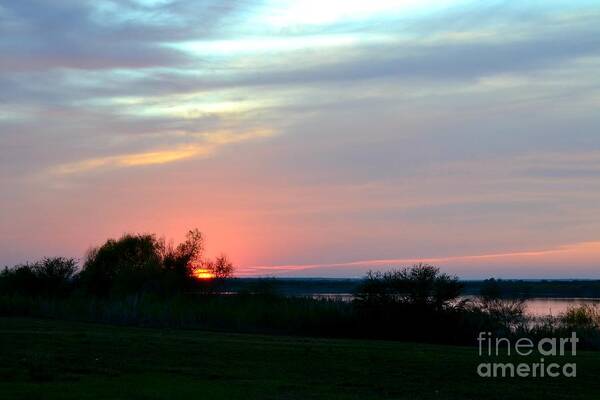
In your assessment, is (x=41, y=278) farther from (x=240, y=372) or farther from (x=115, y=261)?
(x=240, y=372)

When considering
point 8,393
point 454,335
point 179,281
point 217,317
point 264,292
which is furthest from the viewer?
point 179,281

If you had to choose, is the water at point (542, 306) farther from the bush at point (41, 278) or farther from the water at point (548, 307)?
the bush at point (41, 278)

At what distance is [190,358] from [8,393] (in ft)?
→ 27.2

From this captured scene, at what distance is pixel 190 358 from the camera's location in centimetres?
2548

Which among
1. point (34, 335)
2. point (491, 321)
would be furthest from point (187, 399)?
point (491, 321)

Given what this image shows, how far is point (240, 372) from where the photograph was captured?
23.1 meters

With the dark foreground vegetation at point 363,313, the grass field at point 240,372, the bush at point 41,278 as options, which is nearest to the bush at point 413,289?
the dark foreground vegetation at point 363,313

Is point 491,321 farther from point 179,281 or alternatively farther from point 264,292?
point 179,281

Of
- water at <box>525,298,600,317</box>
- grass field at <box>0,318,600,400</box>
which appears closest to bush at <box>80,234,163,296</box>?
water at <box>525,298,600,317</box>

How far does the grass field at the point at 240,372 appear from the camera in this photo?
63.6ft

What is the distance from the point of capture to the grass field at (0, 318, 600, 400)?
19.4 meters

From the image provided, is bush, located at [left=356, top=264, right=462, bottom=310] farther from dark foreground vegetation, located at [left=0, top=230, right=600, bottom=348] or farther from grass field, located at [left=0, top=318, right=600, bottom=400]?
grass field, located at [left=0, top=318, right=600, bottom=400]

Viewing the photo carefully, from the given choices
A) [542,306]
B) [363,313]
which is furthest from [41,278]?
[542,306]

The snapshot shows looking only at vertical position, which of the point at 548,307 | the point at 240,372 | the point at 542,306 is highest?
the point at 542,306
